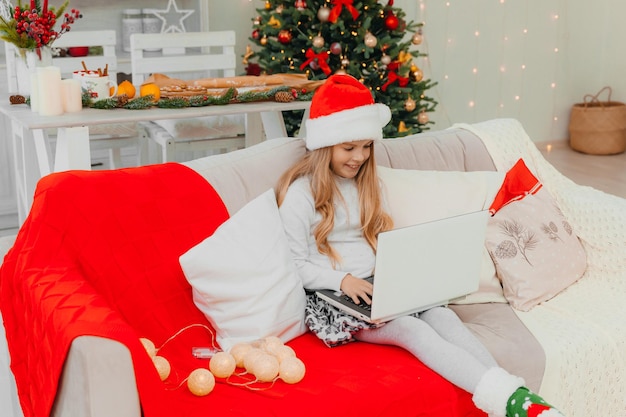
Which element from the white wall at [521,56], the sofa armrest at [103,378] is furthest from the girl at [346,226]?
the white wall at [521,56]

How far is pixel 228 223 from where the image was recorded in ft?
7.34

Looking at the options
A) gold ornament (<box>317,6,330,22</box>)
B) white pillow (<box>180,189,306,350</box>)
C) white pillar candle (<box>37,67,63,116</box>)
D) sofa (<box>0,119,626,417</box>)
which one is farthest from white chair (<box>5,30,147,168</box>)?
white pillow (<box>180,189,306,350</box>)

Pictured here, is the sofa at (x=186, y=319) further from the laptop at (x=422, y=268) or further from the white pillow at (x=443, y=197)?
the laptop at (x=422, y=268)

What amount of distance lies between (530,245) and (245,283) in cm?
94

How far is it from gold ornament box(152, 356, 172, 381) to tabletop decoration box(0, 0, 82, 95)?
65.3 inches

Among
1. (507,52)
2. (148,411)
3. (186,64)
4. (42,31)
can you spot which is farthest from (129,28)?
(148,411)

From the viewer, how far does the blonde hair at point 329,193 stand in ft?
7.79

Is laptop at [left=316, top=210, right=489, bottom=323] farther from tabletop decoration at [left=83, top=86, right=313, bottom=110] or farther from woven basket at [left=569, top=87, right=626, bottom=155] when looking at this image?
woven basket at [left=569, top=87, right=626, bottom=155]

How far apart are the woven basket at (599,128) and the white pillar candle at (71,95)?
14.0 feet

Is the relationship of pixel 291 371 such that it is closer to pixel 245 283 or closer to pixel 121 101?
pixel 245 283

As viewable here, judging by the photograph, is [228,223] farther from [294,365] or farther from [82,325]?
[82,325]

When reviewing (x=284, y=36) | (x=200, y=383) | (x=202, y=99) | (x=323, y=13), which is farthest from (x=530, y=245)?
(x=284, y=36)

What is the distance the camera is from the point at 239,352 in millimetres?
2043

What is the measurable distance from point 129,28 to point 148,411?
362 centimetres
